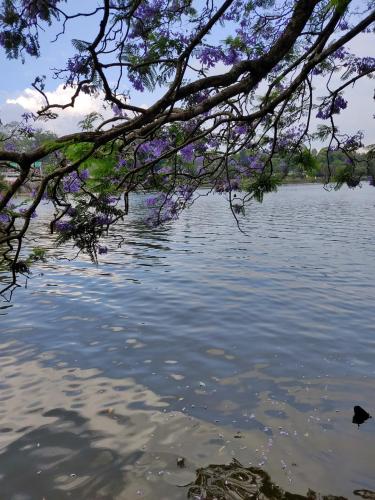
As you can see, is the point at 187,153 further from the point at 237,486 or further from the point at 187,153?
the point at 237,486

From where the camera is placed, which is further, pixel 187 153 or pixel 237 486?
pixel 187 153

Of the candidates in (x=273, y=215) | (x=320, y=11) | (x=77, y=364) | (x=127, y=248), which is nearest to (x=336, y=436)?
(x=77, y=364)

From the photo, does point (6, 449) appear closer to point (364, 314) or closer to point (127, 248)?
point (364, 314)

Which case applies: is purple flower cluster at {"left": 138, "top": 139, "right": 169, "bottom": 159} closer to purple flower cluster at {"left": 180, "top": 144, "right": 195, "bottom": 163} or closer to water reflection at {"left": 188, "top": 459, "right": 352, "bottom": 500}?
purple flower cluster at {"left": 180, "top": 144, "right": 195, "bottom": 163}

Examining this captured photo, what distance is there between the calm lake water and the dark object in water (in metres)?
0.10

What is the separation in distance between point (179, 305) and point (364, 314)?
4.68 metres

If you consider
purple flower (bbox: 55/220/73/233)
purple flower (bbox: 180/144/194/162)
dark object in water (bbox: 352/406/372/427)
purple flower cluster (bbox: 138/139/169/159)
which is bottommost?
dark object in water (bbox: 352/406/372/427)

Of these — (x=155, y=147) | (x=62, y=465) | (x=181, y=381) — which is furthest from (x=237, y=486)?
(x=155, y=147)

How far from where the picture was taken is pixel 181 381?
24.4 ft

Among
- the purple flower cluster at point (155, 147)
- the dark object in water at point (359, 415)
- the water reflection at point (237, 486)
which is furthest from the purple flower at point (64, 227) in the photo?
the dark object in water at point (359, 415)

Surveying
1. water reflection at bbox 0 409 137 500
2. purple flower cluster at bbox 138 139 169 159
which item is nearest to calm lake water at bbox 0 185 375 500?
water reflection at bbox 0 409 137 500

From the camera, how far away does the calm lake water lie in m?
5.27

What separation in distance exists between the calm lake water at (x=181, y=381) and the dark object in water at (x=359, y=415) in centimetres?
10

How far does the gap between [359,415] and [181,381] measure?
9.26 ft
